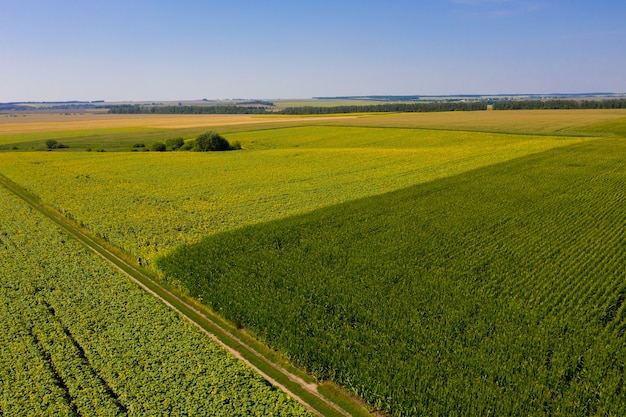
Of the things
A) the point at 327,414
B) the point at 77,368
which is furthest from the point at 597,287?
the point at 77,368

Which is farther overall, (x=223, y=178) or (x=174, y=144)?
(x=174, y=144)

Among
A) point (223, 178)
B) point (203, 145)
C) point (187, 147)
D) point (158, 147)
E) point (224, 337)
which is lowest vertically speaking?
point (224, 337)

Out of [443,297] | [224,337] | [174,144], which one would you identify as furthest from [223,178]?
[174,144]

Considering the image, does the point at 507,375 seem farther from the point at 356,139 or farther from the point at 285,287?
the point at 356,139

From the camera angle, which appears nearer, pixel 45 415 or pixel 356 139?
pixel 45 415

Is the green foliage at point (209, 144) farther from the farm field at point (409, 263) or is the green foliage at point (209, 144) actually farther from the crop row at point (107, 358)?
the crop row at point (107, 358)

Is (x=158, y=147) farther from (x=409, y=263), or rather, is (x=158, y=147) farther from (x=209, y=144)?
(x=409, y=263)
